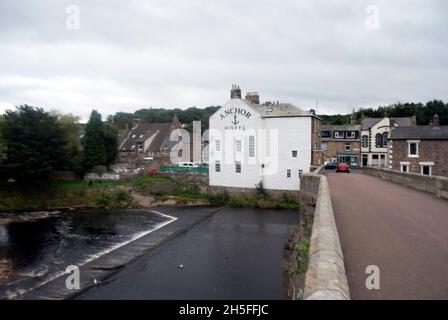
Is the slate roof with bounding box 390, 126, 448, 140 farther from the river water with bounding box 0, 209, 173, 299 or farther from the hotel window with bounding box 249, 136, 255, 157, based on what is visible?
the river water with bounding box 0, 209, 173, 299

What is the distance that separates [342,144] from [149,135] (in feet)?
112

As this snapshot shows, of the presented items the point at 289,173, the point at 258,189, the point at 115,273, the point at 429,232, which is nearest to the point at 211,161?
the point at 258,189

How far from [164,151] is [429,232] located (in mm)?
56748

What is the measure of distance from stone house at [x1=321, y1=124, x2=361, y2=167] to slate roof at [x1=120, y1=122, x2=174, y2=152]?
28819 mm

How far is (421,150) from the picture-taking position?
3189cm

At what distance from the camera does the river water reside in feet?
65.0

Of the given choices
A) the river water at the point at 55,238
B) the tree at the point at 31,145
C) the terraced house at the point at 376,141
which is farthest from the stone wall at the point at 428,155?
the tree at the point at 31,145

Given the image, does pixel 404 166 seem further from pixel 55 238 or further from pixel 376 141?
pixel 55 238

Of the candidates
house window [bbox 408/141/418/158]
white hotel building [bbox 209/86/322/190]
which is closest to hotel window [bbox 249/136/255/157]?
white hotel building [bbox 209/86/322/190]

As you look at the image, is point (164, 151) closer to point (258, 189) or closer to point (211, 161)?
point (211, 161)

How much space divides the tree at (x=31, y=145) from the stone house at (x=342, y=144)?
3660cm

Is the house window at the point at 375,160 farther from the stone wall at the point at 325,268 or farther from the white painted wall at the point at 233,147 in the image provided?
the stone wall at the point at 325,268

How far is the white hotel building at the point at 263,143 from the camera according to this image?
40.0 metres

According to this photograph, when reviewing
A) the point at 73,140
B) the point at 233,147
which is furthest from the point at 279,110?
the point at 73,140
